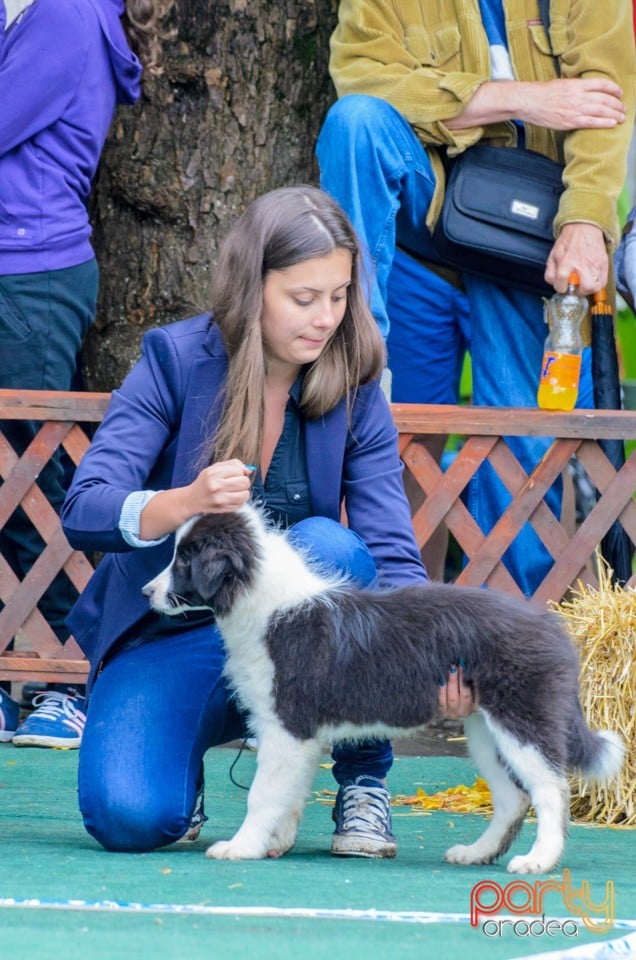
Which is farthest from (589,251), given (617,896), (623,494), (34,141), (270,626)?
(617,896)

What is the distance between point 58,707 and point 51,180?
1.87 m

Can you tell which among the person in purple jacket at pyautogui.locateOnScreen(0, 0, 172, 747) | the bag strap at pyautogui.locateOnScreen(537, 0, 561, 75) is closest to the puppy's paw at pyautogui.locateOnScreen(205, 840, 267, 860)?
the person in purple jacket at pyautogui.locateOnScreen(0, 0, 172, 747)

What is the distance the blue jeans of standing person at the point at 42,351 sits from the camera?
5.15 m

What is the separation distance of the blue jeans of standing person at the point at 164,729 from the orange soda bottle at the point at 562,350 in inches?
64.4

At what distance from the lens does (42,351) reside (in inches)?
209

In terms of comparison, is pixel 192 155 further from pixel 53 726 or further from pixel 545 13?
pixel 53 726

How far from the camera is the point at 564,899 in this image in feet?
9.69

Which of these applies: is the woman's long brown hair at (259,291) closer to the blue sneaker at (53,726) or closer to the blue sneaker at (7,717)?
the blue sneaker at (53,726)

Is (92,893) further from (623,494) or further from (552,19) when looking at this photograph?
(552,19)

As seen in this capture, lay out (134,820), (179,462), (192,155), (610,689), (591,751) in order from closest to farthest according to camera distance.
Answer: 1. (591,751)
2. (134,820)
3. (179,462)
4. (610,689)
5. (192,155)

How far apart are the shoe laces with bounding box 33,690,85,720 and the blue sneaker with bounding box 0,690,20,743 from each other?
→ 0.28ft

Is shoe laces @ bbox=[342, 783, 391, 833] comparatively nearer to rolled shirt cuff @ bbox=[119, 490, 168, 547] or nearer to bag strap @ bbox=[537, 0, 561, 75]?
rolled shirt cuff @ bbox=[119, 490, 168, 547]

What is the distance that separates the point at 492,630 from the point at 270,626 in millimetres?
506

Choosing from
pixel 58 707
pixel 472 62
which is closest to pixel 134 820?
pixel 58 707
